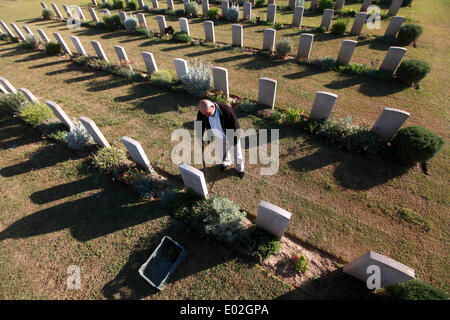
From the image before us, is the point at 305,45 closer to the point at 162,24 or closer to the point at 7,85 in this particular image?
the point at 162,24

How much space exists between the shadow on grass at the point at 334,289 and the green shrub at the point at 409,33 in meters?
12.7

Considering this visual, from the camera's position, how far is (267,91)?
304 inches

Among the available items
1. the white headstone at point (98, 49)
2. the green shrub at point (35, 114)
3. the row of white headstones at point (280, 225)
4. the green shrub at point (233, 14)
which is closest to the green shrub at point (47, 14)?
the white headstone at point (98, 49)

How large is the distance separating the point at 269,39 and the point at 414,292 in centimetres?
1138

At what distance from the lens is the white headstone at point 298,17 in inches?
508

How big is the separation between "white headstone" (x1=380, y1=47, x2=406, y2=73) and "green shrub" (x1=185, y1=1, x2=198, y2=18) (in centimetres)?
1424

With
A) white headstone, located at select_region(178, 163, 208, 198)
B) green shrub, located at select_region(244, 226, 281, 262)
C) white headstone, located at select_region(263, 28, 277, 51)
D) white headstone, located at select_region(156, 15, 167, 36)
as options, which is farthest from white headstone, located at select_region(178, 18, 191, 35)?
green shrub, located at select_region(244, 226, 281, 262)

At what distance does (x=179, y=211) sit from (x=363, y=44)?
13.1 meters

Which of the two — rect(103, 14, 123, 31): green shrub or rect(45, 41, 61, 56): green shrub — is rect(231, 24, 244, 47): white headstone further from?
rect(45, 41, 61, 56): green shrub

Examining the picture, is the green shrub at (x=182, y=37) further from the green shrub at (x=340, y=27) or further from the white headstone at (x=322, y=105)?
the white headstone at (x=322, y=105)
